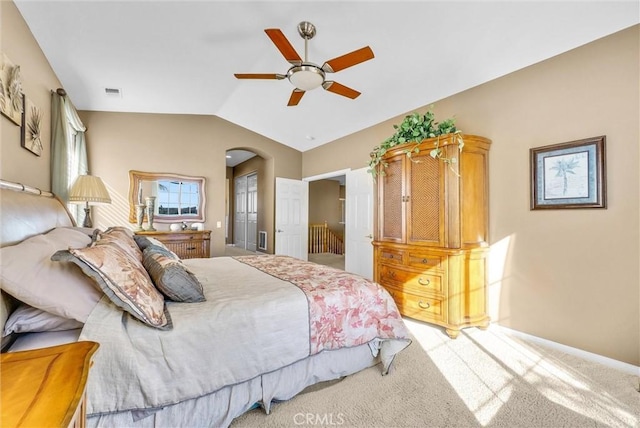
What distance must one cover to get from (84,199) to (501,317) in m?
4.52

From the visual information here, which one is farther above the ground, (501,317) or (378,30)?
(378,30)

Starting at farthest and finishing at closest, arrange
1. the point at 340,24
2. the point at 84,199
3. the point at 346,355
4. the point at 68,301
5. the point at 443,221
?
the point at 84,199, the point at 443,221, the point at 340,24, the point at 346,355, the point at 68,301

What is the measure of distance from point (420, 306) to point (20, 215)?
3.16m

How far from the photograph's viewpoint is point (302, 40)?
2.92 meters

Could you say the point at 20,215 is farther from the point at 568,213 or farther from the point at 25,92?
the point at 568,213

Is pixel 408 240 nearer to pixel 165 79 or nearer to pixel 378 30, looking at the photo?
pixel 378 30

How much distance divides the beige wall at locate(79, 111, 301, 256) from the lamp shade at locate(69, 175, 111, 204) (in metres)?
1.21

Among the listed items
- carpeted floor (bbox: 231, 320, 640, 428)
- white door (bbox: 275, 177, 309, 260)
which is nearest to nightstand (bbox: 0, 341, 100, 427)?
carpeted floor (bbox: 231, 320, 640, 428)

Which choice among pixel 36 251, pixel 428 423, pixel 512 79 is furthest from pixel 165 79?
pixel 428 423

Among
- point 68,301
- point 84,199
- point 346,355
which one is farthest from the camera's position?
point 84,199

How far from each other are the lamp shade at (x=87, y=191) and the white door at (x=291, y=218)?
303 centimetres

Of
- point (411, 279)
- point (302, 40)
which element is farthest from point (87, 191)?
point (411, 279)

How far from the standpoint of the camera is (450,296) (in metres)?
2.74

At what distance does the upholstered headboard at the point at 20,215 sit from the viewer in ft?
4.31
